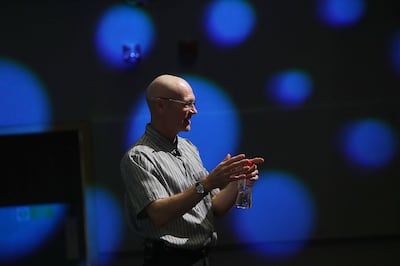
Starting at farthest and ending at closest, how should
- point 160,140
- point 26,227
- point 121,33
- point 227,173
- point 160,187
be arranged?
point 26,227 → point 121,33 → point 160,140 → point 160,187 → point 227,173

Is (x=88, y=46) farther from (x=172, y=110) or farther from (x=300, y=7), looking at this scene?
(x=172, y=110)

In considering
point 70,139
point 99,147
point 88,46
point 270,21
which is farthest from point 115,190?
point 270,21

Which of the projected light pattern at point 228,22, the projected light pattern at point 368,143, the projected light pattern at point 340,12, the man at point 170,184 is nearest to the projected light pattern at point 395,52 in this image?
the projected light pattern at point 340,12

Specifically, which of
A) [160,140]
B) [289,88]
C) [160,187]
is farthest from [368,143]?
[160,187]

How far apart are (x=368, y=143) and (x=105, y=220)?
171 cm

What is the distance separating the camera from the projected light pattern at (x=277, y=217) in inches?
131

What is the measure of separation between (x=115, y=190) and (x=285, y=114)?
114 cm

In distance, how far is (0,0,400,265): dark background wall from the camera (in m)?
3.35

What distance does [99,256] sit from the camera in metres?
3.29

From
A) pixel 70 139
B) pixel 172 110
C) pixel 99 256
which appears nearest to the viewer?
pixel 172 110

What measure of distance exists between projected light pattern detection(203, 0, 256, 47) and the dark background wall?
0.14ft

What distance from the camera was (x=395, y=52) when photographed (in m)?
3.47

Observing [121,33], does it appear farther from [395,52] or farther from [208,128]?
[395,52]

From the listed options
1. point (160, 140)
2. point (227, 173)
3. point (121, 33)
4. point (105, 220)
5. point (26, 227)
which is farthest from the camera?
point (26, 227)
